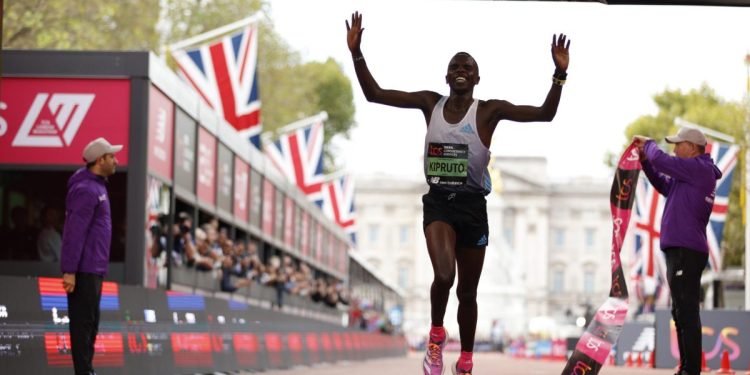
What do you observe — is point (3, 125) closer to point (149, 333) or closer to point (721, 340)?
point (149, 333)

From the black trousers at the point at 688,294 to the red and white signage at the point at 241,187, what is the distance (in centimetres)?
1687

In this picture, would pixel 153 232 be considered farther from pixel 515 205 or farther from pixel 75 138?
pixel 515 205

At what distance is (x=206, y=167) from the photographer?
80.3ft

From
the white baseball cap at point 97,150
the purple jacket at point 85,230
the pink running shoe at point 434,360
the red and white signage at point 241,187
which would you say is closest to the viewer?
the pink running shoe at point 434,360

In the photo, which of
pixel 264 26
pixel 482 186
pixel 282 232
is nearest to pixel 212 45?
pixel 282 232

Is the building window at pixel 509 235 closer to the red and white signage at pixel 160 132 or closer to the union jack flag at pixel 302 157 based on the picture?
the union jack flag at pixel 302 157

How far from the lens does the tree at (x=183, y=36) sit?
4366 cm

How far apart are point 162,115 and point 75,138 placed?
1540 mm

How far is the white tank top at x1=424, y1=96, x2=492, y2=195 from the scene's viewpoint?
966 centimetres

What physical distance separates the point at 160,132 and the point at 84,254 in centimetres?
901

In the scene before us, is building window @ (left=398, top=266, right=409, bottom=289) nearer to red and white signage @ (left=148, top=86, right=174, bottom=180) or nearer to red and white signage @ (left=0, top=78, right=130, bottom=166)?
red and white signage @ (left=148, top=86, right=174, bottom=180)

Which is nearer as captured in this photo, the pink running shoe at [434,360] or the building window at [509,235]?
the pink running shoe at [434,360]

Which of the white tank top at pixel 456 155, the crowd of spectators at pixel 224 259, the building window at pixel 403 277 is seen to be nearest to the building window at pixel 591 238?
the building window at pixel 403 277

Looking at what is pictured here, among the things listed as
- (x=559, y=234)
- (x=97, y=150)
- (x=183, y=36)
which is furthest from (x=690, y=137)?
(x=559, y=234)
